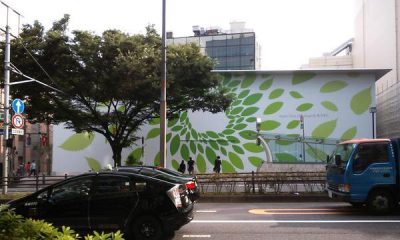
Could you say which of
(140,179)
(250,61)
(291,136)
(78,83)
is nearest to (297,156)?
(291,136)

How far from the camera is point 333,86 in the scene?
38.1m

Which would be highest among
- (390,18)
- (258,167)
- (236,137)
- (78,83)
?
(390,18)

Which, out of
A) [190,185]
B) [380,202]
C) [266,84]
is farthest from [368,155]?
[266,84]

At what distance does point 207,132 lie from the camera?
38406 mm

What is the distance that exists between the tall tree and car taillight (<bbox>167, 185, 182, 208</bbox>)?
1467cm

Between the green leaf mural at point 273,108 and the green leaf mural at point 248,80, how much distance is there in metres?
2.46

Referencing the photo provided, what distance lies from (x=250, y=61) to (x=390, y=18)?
49083mm

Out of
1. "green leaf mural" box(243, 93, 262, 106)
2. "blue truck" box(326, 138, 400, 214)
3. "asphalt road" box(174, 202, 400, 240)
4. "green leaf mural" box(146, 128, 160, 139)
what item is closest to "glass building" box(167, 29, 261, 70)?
"green leaf mural" box(243, 93, 262, 106)

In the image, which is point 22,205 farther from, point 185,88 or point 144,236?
point 185,88

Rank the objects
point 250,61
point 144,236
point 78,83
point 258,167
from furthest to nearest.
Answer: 1. point 250,61
2. point 258,167
3. point 78,83
4. point 144,236

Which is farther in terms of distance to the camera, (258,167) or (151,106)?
(258,167)

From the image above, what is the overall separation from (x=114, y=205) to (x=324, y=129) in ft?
101

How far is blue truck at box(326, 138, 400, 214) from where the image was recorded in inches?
502

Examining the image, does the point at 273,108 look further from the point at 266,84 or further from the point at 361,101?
the point at 361,101
